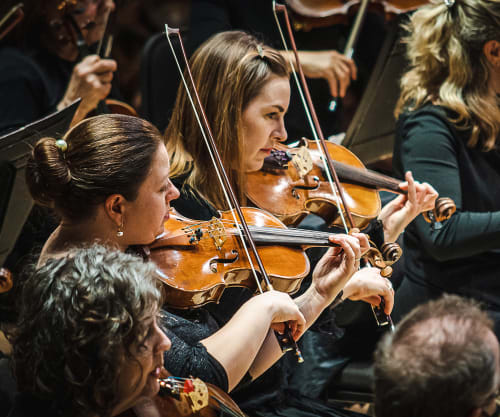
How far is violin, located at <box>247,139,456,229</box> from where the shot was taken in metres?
1.63

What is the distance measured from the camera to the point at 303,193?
1.67 m

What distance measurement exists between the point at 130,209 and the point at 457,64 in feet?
3.44

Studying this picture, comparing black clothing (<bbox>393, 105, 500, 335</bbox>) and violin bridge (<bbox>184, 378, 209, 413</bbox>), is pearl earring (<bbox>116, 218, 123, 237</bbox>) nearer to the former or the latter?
violin bridge (<bbox>184, 378, 209, 413</bbox>)

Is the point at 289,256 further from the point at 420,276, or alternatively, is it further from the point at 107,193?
the point at 420,276

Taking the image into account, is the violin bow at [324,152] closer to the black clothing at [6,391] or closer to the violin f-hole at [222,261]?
the violin f-hole at [222,261]

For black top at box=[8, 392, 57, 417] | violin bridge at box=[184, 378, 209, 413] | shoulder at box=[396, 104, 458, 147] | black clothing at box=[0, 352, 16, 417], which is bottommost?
black clothing at box=[0, 352, 16, 417]

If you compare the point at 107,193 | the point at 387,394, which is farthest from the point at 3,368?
the point at 387,394

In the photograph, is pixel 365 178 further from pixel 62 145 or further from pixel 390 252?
pixel 62 145

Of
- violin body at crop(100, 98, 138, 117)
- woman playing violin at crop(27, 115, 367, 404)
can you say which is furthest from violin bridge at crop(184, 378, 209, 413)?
violin body at crop(100, 98, 138, 117)

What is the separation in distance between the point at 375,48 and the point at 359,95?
6.7 inches

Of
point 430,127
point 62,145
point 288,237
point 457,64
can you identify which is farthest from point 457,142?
point 62,145

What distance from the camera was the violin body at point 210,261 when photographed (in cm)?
131

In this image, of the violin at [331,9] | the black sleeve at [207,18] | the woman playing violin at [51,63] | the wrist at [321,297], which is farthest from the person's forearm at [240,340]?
the violin at [331,9]

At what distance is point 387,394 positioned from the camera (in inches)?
35.8
